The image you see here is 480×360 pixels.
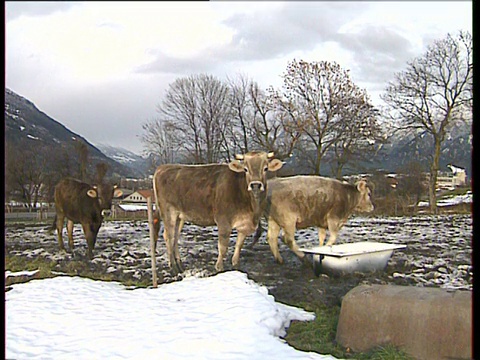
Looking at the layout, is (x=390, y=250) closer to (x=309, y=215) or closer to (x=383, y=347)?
(x=309, y=215)

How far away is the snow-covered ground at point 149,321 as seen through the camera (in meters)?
4.00

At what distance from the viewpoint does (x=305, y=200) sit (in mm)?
8602

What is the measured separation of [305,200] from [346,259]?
5.68 ft

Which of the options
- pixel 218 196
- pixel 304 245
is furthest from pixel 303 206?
pixel 304 245

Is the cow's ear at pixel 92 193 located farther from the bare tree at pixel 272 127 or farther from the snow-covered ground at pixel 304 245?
the bare tree at pixel 272 127

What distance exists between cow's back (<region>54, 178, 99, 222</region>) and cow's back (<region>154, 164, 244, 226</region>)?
225 centimetres

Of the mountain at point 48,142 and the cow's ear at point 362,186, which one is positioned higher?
the mountain at point 48,142

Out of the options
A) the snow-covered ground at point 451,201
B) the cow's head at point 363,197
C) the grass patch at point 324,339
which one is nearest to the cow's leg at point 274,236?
the cow's head at point 363,197

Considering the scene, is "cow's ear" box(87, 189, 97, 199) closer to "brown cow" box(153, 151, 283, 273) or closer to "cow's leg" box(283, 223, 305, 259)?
"brown cow" box(153, 151, 283, 273)

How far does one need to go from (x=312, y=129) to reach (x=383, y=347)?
9748mm

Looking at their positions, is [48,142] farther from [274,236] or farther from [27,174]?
[274,236]

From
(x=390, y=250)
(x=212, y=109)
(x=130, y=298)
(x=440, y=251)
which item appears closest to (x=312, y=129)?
(x=212, y=109)

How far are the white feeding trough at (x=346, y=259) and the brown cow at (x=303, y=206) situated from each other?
1.10 m

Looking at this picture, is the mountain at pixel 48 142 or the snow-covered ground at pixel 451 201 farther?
the snow-covered ground at pixel 451 201
